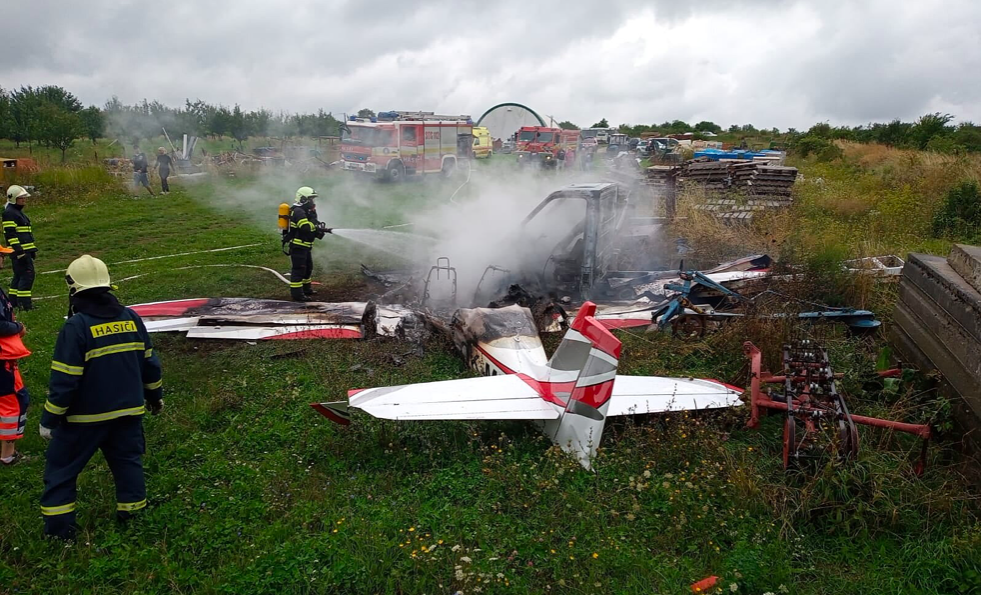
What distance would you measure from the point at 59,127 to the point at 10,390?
2458cm

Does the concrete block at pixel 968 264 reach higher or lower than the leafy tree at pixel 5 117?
lower

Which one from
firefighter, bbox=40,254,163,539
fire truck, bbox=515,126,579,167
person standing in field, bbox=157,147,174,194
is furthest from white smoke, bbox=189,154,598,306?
fire truck, bbox=515,126,579,167

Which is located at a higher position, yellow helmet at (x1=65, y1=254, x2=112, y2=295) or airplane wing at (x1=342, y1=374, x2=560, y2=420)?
yellow helmet at (x1=65, y1=254, x2=112, y2=295)

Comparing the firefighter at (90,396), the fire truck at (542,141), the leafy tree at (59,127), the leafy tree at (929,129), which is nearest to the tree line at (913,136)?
the leafy tree at (929,129)

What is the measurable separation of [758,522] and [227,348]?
5.79 metres

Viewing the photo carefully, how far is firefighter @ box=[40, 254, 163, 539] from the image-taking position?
3.34m

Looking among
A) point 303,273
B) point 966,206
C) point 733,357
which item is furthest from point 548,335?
point 966,206

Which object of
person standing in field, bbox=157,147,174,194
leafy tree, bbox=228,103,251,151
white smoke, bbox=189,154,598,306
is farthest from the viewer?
leafy tree, bbox=228,103,251,151

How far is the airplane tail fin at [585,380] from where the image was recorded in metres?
3.89

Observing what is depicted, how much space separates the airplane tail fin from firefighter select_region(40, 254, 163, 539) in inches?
113

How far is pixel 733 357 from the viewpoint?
6207 mm

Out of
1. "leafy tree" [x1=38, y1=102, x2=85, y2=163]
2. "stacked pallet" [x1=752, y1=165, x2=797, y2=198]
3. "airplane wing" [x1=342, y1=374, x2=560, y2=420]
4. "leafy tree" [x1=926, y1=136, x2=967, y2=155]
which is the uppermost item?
"leafy tree" [x1=38, y1=102, x2=85, y2=163]

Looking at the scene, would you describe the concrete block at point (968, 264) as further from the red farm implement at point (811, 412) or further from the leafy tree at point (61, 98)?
the leafy tree at point (61, 98)

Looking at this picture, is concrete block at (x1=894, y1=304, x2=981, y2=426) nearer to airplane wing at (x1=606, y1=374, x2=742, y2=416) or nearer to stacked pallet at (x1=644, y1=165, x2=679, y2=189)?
airplane wing at (x1=606, y1=374, x2=742, y2=416)
